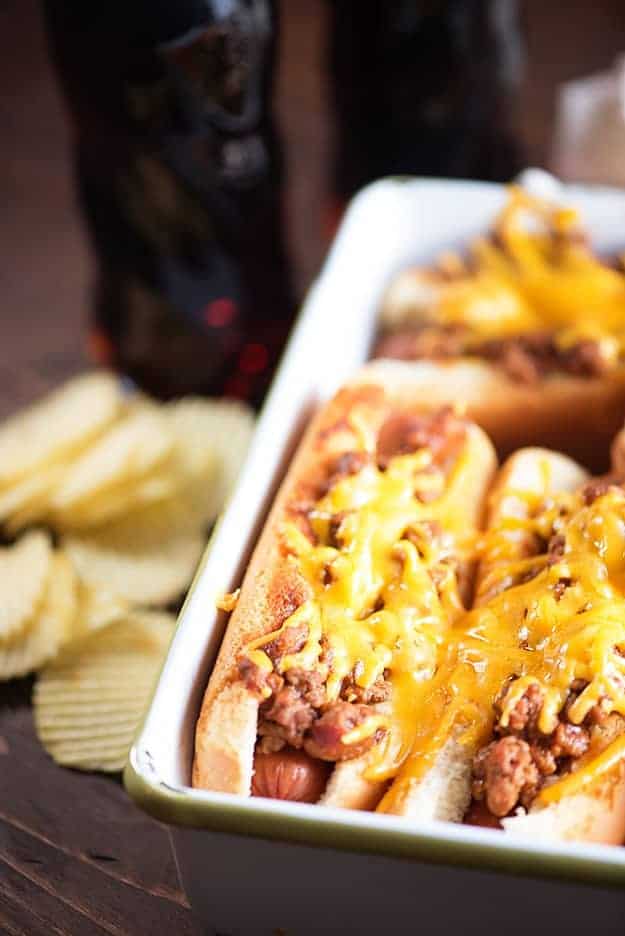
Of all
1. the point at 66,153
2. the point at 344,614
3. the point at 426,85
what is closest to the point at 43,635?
the point at 344,614

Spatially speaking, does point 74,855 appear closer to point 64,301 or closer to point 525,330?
point 525,330

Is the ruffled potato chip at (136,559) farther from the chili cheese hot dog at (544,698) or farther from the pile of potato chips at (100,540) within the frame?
the chili cheese hot dog at (544,698)

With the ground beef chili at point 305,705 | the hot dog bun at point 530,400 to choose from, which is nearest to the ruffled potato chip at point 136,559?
the hot dog bun at point 530,400

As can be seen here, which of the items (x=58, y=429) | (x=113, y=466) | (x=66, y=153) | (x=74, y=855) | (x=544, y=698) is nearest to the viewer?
(x=544, y=698)

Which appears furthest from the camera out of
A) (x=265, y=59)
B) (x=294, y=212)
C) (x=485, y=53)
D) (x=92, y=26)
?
(x=294, y=212)

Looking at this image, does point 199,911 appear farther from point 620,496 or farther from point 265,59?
point 265,59

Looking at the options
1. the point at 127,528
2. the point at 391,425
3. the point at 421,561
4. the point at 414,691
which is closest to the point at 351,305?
the point at 391,425
